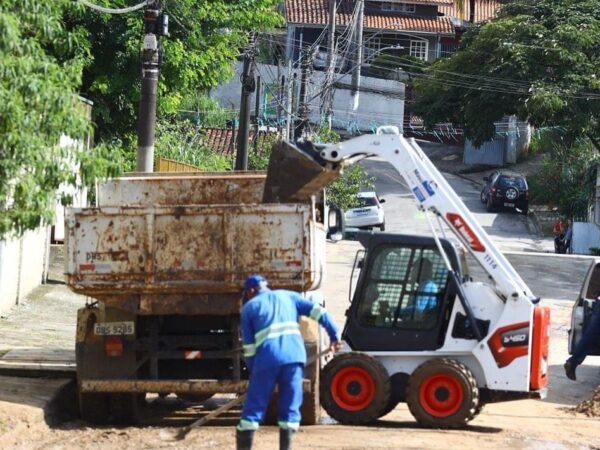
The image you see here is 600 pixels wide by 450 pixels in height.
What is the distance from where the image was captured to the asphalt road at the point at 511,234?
3023 cm

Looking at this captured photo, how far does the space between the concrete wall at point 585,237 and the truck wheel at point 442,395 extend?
30417 mm

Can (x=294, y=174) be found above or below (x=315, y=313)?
above

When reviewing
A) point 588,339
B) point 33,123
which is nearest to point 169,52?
point 588,339

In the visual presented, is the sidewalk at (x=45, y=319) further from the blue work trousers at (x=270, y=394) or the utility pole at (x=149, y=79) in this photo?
the blue work trousers at (x=270, y=394)

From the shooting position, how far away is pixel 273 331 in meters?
10.2

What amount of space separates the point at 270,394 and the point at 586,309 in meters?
8.42

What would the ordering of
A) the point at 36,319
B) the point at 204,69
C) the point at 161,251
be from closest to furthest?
1. the point at 161,251
2. the point at 36,319
3. the point at 204,69

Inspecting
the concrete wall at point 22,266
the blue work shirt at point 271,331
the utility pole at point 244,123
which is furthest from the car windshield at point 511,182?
the blue work shirt at point 271,331

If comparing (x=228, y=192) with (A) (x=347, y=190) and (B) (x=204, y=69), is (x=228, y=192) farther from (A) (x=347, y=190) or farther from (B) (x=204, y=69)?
(A) (x=347, y=190)

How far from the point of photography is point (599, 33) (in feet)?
162

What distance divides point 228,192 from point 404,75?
5099 centimetres

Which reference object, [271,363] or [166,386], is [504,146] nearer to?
[166,386]

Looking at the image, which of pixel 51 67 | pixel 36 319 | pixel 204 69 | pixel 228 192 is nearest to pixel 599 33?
pixel 204 69

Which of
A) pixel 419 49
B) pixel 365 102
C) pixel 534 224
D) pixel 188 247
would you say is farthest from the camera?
pixel 419 49
